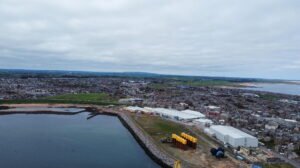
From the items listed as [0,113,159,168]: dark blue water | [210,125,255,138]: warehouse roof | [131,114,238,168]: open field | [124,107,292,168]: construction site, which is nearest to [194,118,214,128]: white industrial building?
[124,107,292,168]: construction site

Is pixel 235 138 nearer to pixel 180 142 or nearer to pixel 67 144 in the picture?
pixel 180 142

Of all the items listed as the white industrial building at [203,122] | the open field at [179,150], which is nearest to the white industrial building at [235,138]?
the open field at [179,150]

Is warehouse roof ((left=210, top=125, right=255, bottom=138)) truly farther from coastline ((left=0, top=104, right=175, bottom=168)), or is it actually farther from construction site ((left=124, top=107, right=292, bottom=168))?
coastline ((left=0, top=104, right=175, bottom=168))

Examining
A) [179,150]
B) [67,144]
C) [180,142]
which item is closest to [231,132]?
[180,142]

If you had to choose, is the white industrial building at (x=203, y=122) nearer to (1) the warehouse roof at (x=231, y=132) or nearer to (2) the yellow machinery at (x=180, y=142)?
(1) the warehouse roof at (x=231, y=132)

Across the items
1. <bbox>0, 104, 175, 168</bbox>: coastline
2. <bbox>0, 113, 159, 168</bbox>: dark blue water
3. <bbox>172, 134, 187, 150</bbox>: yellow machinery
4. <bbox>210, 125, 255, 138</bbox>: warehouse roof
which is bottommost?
<bbox>0, 113, 159, 168</bbox>: dark blue water

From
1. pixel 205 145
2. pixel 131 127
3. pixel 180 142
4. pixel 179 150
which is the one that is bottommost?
Result: pixel 131 127
